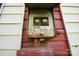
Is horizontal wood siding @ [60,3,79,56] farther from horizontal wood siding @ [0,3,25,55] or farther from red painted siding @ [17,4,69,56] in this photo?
horizontal wood siding @ [0,3,25,55]

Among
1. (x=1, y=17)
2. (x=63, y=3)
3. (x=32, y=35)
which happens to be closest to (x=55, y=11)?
(x=63, y=3)

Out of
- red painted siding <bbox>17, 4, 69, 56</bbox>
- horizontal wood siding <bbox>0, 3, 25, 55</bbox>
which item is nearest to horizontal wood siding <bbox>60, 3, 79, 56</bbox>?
red painted siding <bbox>17, 4, 69, 56</bbox>

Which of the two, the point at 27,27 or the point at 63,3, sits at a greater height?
the point at 63,3

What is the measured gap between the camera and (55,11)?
150cm

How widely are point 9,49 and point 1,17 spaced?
35cm

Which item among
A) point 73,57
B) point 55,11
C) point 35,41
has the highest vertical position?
point 55,11

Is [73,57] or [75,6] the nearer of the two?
[73,57]

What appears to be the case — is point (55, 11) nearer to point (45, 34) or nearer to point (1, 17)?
point (45, 34)

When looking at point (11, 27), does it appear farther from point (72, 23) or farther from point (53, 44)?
point (72, 23)

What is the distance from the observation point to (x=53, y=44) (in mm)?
1271

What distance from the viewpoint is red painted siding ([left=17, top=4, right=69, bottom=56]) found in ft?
3.73

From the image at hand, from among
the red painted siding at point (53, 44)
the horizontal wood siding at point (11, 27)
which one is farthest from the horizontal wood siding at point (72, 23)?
the horizontal wood siding at point (11, 27)

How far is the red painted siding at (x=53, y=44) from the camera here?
3.73 ft

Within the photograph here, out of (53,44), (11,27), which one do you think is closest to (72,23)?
(53,44)
